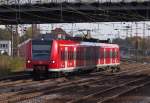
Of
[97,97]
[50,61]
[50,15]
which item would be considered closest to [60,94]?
[97,97]

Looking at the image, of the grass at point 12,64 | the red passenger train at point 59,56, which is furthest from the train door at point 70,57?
the grass at point 12,64

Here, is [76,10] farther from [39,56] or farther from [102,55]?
[39,56]

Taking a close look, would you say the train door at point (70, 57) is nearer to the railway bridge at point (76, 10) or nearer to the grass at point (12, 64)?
the grass at point (12, 64)

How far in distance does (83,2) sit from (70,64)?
15514 millimetres

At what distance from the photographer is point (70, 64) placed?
118ft

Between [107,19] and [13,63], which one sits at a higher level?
[107,19]

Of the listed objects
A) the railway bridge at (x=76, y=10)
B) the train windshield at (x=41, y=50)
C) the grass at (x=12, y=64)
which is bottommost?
the grass at (x=12, y=64)

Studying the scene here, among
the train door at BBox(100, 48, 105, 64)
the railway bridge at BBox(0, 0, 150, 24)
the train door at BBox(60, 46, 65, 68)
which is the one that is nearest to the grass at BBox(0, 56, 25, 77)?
the railway bridge at BBox(0, 0, 150, 24)

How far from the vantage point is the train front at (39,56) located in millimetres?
32656

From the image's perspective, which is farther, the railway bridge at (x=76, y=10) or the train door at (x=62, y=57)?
the railway bridge at (x=76, y=10)

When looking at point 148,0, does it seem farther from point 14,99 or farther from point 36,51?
point 14,99

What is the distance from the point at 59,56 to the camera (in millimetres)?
33375

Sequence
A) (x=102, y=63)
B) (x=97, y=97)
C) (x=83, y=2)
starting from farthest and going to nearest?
(x=83, y=2) → (x=102, y=63) → (x=97, y=97)

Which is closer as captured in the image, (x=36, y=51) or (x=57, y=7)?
(x=36, y=51)
